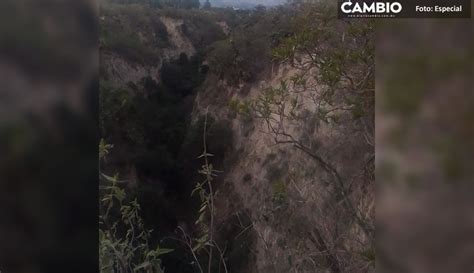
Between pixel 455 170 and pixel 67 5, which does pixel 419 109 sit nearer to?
pixel 455 170

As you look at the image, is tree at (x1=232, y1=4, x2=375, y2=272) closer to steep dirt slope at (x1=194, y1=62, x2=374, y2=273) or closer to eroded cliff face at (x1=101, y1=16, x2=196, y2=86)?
steep dirt slope at (x1=194, y1=62, x2=374, y2=273)

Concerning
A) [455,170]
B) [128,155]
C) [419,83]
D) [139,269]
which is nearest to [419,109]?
[419,83]

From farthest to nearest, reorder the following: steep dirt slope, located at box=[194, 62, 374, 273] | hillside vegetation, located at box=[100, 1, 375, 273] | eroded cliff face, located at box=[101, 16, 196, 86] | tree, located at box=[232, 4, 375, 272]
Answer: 1. eroded cliff face, located at box=[101, 16, 196, 86]
2. steep dirt slope, located at box=[194, 62, 374, 273]
3. hillside vegetation, located at box=[100, 1, 375, 273]
4. tree, located at box=[232, 4, 375, 272]

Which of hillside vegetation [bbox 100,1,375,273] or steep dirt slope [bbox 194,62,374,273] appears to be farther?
steep dirt slope [bbox 194,62,374,273]

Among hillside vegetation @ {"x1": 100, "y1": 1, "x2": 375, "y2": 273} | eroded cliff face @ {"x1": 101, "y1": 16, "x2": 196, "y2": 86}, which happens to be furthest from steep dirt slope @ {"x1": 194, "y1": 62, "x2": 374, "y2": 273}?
eroded cliff face @ {"x1": 101, "y1": 16, "x2": 196, "y2": 86}

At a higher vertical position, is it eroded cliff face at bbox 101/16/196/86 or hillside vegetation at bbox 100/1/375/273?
eroded cliff face at bbox 101/16/196/86

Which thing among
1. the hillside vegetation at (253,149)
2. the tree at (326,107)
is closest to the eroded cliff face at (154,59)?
the hillside vegetation at (253,149)

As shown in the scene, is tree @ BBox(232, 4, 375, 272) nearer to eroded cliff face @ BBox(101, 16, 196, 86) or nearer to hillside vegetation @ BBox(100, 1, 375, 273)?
hillside vegetation @ BBox(100, 1, 375, 273)

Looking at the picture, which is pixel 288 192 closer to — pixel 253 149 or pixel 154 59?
pixel 253 149

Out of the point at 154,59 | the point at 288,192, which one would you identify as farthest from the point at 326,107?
the point at 154,59

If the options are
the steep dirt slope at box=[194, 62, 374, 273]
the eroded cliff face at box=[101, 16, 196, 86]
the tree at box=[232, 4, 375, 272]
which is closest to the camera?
the tree at box=[232, 4, 375, 272]
